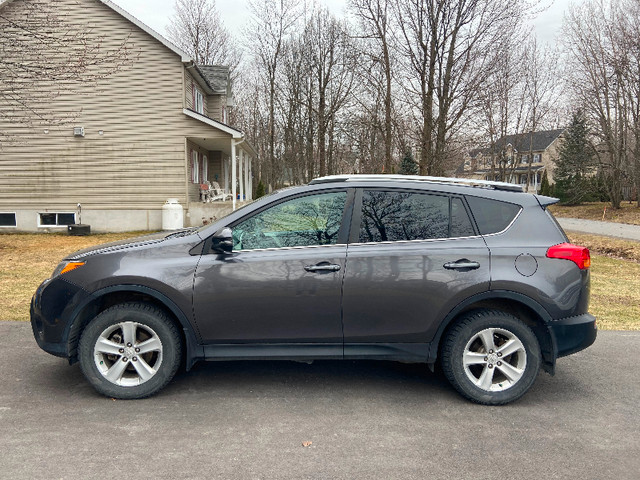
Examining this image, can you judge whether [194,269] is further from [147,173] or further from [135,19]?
[135,19]

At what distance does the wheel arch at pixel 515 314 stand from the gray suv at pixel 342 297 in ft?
0.04

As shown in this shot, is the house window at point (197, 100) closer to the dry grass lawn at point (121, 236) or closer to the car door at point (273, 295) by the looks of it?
the dry grass lawn at point (121, 236)

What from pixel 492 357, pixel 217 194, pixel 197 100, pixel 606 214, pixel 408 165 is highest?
pixel 197 100

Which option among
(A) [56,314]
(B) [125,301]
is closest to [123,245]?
(B) [125,301]

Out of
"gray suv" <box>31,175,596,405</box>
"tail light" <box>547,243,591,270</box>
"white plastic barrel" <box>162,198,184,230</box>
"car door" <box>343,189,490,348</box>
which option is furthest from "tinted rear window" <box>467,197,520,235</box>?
"white plastic barrel" <box>162,198,184,230</box>

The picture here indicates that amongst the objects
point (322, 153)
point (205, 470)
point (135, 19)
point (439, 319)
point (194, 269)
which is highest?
point (135, 19)

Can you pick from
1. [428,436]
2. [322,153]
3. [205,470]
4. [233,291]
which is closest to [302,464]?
[205,470]

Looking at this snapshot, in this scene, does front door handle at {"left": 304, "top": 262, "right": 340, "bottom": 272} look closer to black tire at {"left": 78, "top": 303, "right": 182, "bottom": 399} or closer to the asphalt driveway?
the asphalt driveway

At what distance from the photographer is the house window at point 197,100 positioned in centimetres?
2045

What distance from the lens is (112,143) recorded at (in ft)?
58.2

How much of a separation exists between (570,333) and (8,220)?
1937cm

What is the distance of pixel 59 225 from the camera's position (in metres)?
18.0

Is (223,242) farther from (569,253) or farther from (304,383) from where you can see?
(569,253)

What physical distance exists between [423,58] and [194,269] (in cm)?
1798
